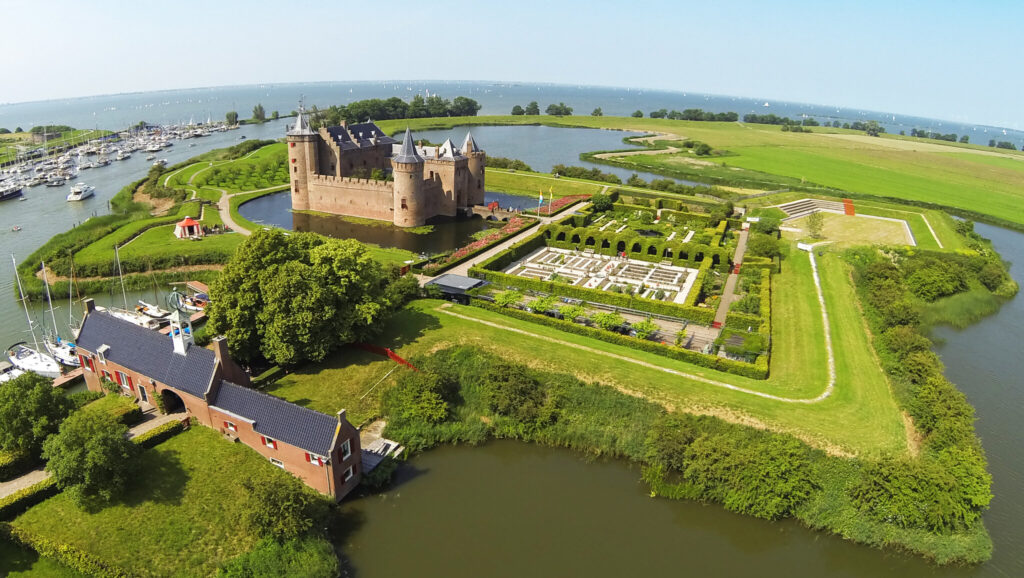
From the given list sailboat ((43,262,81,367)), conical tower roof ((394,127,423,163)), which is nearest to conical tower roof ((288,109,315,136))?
conical tower roof ((394,127,423,163))

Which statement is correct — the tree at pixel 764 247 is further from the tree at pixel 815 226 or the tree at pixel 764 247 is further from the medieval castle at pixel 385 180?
the medieval castle at pixel 385 180

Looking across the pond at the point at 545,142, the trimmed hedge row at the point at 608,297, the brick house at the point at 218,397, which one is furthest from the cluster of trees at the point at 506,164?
the brick house at the point at 218,397

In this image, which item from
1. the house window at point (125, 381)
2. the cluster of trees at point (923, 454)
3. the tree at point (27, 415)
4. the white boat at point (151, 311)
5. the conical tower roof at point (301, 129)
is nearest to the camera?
the cluster of trees at point (923, 454)

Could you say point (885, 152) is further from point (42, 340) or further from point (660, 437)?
point (42, 340)

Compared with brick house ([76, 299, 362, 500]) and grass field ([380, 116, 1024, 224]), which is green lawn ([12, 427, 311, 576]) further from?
grass field ([380, 116, 1024, 224])

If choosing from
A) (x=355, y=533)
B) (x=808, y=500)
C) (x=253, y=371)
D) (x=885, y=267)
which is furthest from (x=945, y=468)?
(x=253, y=371)

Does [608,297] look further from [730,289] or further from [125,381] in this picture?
[125,381]
